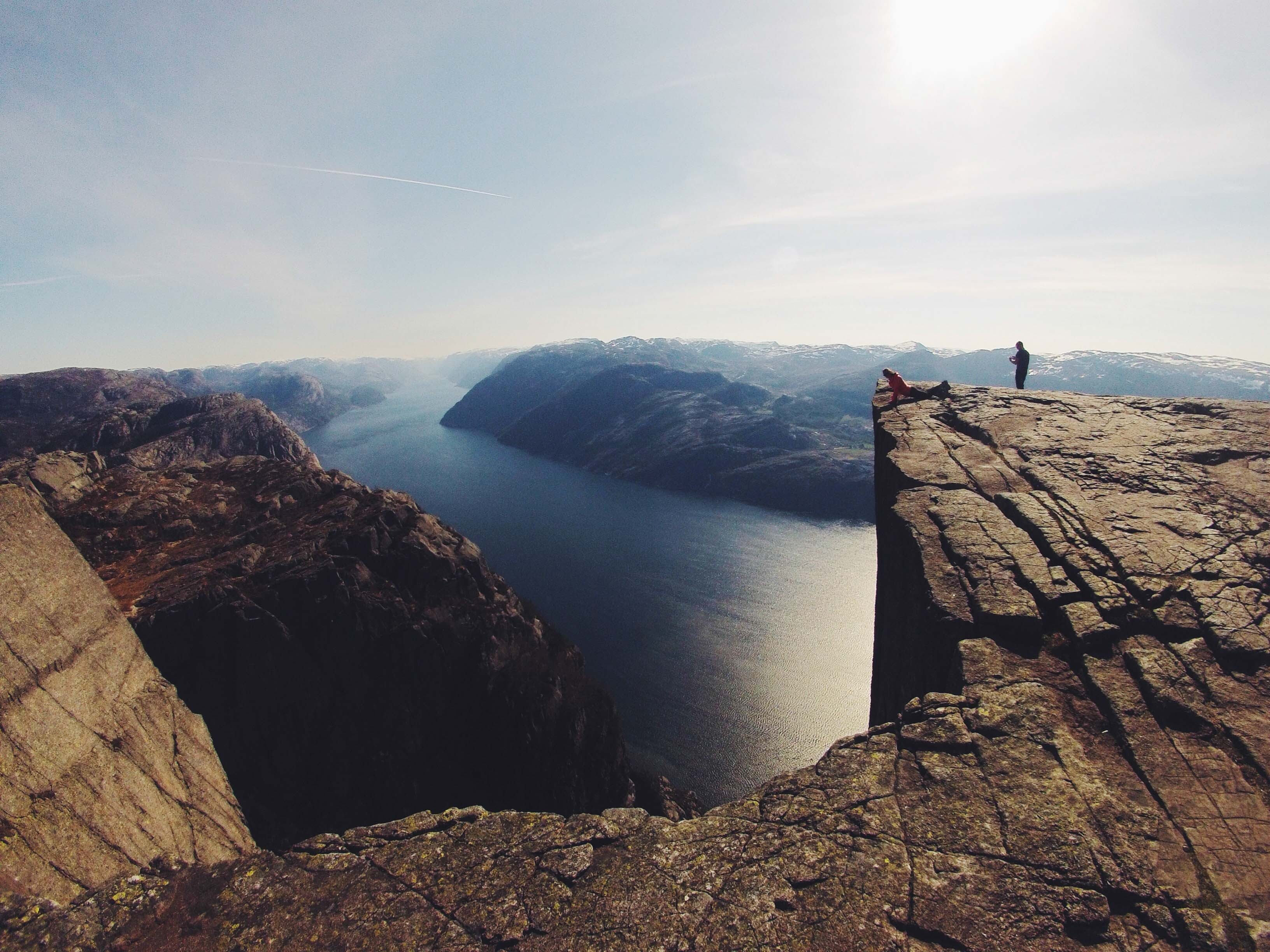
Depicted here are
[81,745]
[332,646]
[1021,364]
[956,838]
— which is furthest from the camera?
[332,646]

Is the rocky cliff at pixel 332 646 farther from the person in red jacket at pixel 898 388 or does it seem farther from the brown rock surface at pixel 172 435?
the brown rock surface at pixel 172 435

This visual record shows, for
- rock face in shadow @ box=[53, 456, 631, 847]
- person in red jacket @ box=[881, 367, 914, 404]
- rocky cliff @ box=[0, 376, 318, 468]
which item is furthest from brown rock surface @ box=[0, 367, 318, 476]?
→ person in red jacket @ box=[881, 367, 914, 404]

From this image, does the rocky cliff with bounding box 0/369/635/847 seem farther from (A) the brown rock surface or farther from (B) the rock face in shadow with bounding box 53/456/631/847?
(A) the brown rock surface

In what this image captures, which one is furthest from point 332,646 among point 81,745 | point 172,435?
point 172,435

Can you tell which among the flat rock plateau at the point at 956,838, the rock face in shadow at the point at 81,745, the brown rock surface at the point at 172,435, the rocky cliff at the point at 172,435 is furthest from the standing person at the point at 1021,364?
the brown rock surface at the point at 172,435

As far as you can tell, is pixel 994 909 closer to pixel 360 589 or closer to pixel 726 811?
pixel 726 811

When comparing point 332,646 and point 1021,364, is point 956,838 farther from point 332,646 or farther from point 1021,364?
point 332,646
